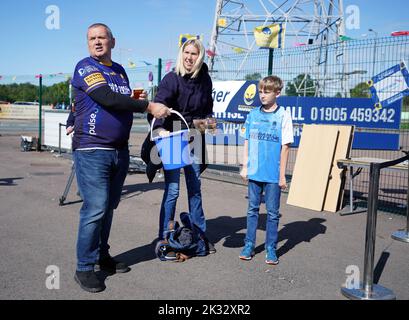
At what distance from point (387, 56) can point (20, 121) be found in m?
27.0

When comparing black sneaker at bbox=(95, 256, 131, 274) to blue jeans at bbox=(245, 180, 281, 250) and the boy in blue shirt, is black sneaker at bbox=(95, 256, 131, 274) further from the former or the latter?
blue jeans at bbox=(245, 180, 281, 250)

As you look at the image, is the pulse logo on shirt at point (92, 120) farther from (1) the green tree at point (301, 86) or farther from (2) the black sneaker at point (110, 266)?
(1) the green tree at point (301, 86)

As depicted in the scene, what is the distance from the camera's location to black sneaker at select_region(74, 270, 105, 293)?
3609mm

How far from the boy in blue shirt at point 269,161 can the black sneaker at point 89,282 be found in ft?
5.17

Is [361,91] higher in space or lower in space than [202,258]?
higher

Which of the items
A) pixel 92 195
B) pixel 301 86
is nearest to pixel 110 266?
pixel 92 195

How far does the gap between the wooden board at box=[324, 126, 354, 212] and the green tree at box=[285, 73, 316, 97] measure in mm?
1456

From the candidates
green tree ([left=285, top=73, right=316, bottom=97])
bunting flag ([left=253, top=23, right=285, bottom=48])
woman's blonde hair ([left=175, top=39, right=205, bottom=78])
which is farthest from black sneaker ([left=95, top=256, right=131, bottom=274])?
bunting flag ([left=253, top=23, right=285, bottom=48])

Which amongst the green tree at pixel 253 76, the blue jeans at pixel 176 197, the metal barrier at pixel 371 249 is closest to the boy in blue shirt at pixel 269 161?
the blue jeans at pixel 176 197

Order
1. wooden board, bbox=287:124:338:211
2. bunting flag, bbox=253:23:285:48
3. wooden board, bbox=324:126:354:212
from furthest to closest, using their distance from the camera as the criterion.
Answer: bunting flag, bbox=253:23:285:48 < wooden board, bbox=287:124:338:211 < wooden board, bbox=324:126:354:212

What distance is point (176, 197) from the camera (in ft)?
14.9

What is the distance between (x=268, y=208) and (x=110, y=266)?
5.55ft

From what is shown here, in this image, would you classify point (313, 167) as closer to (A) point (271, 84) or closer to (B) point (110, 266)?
(A) point (271, 84)
